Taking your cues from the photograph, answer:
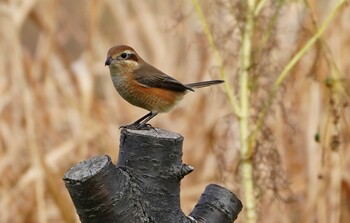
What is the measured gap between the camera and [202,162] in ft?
14.3

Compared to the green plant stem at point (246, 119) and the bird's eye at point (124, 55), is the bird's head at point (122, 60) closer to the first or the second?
the bird's eye at point (124, 55)

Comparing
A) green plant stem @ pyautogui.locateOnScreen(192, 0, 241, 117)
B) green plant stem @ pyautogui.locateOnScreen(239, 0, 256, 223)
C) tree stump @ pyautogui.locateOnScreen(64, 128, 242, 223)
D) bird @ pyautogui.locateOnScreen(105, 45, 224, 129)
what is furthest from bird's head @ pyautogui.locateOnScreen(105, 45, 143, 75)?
tree stump @ pyautogui.locateOnScreen(64, 128, 242, 223)

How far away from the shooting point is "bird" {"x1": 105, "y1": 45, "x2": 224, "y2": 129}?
2066 mm

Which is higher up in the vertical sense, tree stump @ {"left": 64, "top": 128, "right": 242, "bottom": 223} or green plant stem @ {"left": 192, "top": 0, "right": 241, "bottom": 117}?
green plant stem @ {"left": 192, "top": 0, "right": 241, "bottom": 117}

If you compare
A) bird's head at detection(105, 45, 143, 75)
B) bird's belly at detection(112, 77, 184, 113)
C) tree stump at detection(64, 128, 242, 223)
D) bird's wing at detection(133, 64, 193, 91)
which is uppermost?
bird's head at detection(105, 45, 143, 75)

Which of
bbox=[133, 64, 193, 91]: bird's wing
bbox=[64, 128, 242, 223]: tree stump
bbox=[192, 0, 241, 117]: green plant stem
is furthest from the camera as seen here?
bbox=[192, 0, 241, 117]: green plant stem

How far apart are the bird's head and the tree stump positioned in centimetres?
59

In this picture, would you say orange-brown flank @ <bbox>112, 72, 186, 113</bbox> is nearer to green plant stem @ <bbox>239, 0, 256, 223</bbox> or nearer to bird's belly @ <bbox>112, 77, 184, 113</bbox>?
bird's belly @ <bbox>112, 77, 184, 113</bbox>

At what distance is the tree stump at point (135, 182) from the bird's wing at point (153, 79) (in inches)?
20.4

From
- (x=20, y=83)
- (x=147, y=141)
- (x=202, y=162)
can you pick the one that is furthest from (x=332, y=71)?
(x=202, y=162)

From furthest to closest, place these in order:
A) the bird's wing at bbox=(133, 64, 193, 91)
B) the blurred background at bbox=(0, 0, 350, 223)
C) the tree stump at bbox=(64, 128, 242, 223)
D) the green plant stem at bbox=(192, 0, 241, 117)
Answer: the blurred background at bbox=(0, 0, 350, 223) < the green plant stem at bbox=(192, 0, 241, 117) < the bird's wing at bbox=(133, 64, 193, 91) < the tree stump at bbox=(64, 128, 242, 223)

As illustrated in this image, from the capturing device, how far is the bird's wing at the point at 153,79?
6.68 ft

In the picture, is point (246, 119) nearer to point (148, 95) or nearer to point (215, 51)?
point (215, 51)

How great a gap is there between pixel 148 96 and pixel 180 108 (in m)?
2.69
